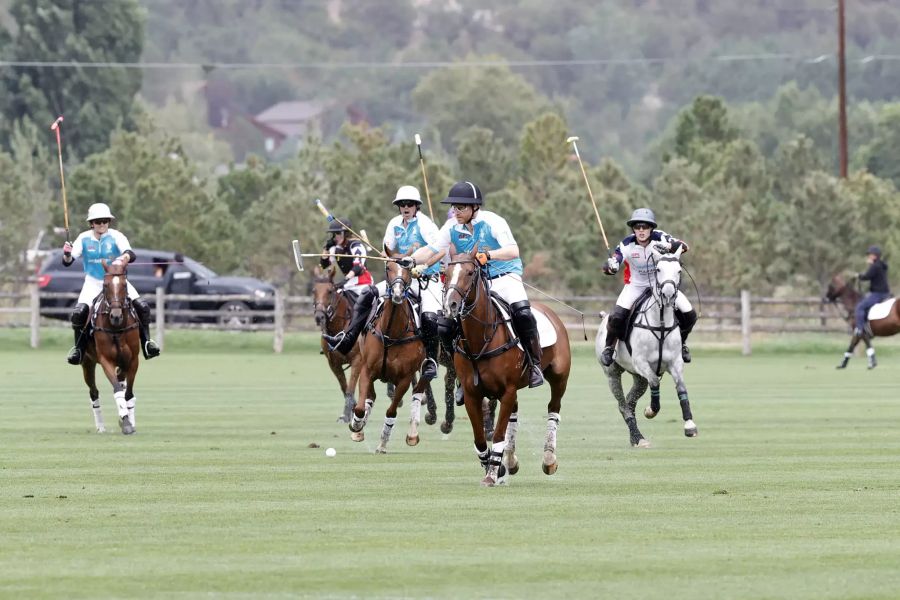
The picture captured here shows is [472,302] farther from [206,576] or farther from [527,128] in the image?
[527,128]

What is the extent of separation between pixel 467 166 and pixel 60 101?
41.6m

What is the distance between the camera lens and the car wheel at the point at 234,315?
48.7 meters

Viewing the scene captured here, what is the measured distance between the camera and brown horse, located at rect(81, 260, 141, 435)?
71.9ft

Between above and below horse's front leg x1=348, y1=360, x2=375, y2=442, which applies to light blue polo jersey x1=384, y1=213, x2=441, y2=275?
above

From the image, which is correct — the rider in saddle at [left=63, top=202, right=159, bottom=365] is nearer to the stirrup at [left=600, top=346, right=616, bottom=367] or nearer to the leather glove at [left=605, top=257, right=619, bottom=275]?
the stirrup at [left=600, top=346, right=616, bottom=367]

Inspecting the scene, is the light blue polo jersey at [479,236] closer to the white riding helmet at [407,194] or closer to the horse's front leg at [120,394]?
the white riding helmet at [407,194]

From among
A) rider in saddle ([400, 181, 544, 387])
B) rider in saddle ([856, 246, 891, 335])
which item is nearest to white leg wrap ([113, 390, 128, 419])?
rider in saddle ([400, 181, 544, 387])

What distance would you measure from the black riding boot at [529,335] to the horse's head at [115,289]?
22.2 ft

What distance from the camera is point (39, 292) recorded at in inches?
1972

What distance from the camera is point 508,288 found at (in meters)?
16.6

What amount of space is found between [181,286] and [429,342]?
3173 cm

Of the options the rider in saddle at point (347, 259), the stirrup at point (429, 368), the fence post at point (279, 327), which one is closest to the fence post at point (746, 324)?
the fence post at point (279, 327)

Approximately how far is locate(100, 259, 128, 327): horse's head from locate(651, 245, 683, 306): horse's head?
18.0 ft

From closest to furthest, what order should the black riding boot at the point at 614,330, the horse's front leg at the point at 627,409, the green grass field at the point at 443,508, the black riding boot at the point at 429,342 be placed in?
the green grass field at the point at 443,508
the black riding boot at the point at 429,342
the horse's front leg at the point at 627,409
the black riding boot at the point at 614,330
